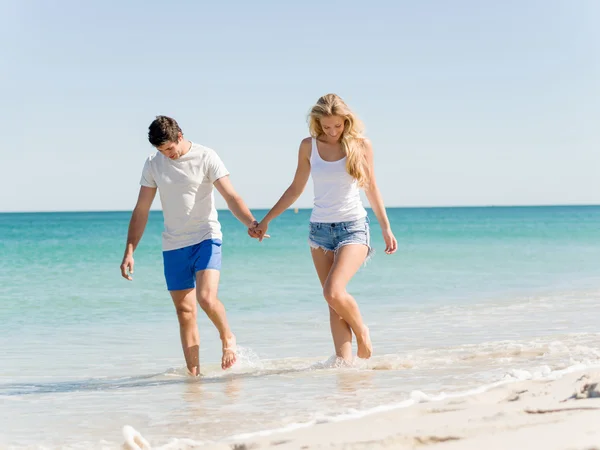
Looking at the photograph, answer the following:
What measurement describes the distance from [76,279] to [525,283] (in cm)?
918

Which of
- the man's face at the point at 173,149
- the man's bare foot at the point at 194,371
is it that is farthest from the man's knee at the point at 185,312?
the man's face at the point at 173,149

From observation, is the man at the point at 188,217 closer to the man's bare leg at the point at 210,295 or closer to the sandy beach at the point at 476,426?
the man's bare leg at the point at 210,295

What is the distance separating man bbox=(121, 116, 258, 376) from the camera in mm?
5586

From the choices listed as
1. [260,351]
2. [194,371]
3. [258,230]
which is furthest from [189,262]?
[260,351]

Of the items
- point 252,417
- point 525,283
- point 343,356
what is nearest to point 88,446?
point 252,417

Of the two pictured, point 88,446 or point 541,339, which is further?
point 541,339

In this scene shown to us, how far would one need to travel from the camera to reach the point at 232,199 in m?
5.73

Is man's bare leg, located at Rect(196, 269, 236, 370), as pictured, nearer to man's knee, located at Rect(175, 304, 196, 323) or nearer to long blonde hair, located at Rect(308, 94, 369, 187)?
man's knee, located at Rect(175, 304, 196, 323)

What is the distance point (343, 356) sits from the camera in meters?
5.84

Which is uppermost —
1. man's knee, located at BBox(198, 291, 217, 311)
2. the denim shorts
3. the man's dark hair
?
the man's dark hair

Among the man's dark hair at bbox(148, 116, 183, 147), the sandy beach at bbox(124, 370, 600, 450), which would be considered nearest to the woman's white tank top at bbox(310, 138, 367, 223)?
the man's dark hair at bbox(148, 116, 183, 147)

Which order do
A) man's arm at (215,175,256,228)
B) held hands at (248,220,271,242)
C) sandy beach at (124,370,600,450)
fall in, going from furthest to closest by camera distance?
1. held hands at (248,220,271,242)
2. man's arm at (215,175,256,228)
3. sandy beach at (124,370,600,450)

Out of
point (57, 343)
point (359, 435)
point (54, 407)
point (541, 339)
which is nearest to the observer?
point (359, 435)

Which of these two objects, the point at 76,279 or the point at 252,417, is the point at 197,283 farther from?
the point at 76,279
